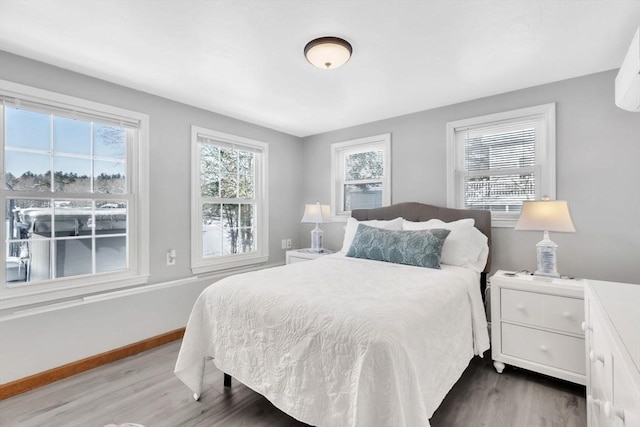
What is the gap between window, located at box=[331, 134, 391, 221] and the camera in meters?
3.60

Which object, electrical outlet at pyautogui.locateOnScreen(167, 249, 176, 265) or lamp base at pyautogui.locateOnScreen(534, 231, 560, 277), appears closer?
lamp base at pyautogui.locateOnScreen(534, 231, 560, 277)

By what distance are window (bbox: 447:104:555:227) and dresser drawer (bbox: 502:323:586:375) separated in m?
1.02

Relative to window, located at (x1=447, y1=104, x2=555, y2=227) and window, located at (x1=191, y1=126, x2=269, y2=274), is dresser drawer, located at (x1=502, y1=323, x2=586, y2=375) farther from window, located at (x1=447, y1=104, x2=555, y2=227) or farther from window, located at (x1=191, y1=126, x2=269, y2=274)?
window, located at (x1=191, y1=126, x2=269, y2=274)

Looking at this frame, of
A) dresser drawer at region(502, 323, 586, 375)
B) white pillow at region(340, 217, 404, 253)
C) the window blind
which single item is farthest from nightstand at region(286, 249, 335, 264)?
dresser drawer at region(502, 323, 586, 375)

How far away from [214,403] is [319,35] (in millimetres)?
2463

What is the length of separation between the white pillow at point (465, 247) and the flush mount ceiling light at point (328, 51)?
1670mm

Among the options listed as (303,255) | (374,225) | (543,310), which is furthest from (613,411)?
(303,255)

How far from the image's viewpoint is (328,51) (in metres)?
1.98

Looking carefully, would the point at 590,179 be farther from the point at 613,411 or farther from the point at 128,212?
the point at 128,212

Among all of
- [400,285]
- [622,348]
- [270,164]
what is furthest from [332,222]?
[622,348]

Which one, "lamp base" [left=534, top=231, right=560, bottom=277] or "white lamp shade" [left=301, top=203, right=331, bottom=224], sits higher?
"white lamp shade" [left=301, top=203, right=331, bottom=224]

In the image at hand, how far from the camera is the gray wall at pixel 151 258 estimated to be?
7.08 ft

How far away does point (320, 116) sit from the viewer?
11.5 feet

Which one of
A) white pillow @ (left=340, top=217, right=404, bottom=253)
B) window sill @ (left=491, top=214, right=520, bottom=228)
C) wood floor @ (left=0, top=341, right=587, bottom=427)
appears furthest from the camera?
white pillow @ (left=340, top=217, right=404, bottom=253)
